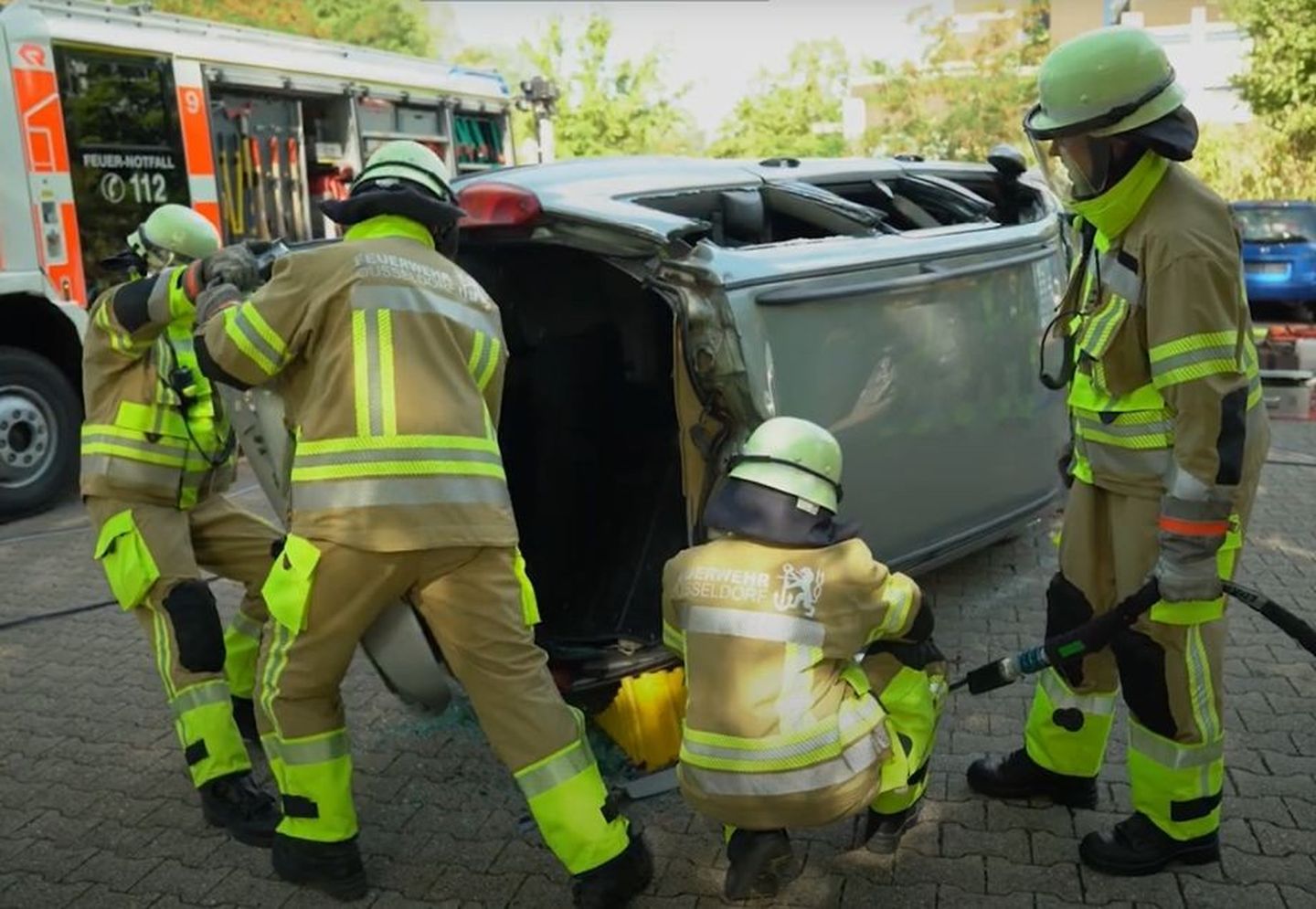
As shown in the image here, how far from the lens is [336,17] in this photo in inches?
1115

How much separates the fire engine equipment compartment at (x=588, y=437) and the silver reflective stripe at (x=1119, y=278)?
1348 mm

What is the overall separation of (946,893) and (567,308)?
6.70ft

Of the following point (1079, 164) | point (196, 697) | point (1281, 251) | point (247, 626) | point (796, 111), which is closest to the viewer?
point (1079, 164)

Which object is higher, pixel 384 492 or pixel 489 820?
pixel 384 492

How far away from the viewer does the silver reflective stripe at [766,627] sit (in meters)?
2.58

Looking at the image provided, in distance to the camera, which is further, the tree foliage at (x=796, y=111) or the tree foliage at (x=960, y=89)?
the tree foliage at (x=796, y=111)

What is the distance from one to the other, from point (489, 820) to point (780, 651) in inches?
43.9

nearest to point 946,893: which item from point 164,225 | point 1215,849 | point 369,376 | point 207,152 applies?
point 1215,849

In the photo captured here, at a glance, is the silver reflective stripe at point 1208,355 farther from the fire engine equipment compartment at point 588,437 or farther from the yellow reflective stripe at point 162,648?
the yellow reflective stripe at point 162,648

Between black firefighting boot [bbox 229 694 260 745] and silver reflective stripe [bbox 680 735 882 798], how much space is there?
1701 mm

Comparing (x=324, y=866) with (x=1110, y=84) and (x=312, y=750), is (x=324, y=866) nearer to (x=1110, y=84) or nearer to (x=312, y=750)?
(x=312, y=750)

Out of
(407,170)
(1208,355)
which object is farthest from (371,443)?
(1208,355)

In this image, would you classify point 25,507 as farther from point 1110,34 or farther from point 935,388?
point 1110,34

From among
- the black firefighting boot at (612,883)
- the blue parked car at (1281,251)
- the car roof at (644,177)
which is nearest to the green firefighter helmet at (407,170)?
the car roof at (644,177)
